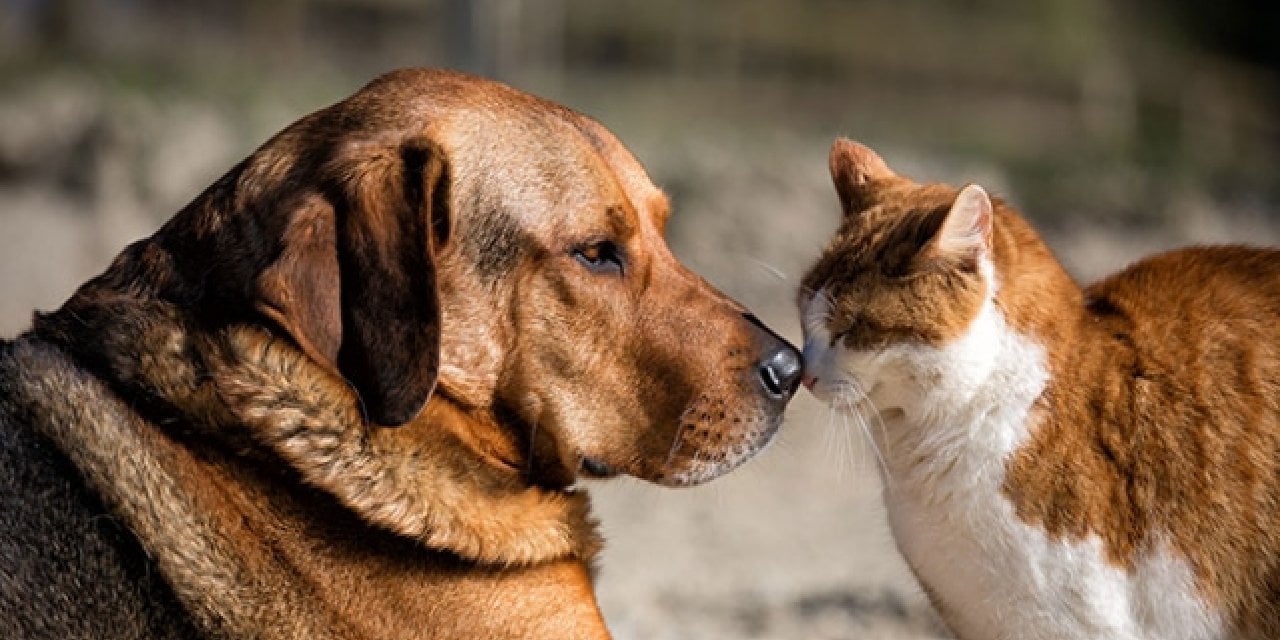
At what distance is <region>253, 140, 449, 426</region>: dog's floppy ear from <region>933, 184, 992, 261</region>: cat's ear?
1.16 metres

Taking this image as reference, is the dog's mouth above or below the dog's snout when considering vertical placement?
below

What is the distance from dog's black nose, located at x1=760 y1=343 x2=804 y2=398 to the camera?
3627mm

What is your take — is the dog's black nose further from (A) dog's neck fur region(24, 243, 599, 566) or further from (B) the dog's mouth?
(A) dog's neck fur region(24, 243, 599, 566)

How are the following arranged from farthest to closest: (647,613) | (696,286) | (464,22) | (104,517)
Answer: (464,22), (647,613), (696,286), (104,517)

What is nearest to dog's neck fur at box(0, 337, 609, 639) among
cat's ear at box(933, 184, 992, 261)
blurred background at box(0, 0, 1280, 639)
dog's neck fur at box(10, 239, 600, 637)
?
dog's neck fur at box(10, 239, 600, 637)

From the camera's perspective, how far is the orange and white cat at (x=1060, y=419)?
12.2ft

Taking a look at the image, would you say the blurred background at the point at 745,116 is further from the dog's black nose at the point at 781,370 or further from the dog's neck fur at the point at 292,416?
the dog's neck fur at the point at 292,416

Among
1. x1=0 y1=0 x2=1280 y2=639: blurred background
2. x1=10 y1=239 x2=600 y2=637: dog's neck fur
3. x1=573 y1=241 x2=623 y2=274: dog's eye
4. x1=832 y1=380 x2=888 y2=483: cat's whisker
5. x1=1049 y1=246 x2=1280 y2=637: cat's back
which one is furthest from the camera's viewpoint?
x1=0 y1=0 x2=1280 y2=639: blurred background

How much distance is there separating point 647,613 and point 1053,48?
7.65 meters

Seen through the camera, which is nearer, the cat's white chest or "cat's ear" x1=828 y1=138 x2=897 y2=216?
the cat's white chest

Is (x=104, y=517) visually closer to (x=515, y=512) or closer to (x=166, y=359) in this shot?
(x=166, y=359)

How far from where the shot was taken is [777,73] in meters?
12.3

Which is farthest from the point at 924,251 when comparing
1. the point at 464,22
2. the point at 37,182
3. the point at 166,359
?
the point at 37,182

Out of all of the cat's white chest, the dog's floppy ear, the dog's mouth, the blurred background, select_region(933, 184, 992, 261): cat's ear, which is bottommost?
the blurred background
